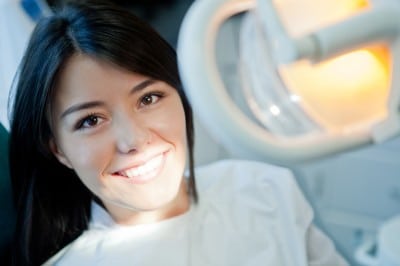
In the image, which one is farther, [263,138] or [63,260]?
[63,260]

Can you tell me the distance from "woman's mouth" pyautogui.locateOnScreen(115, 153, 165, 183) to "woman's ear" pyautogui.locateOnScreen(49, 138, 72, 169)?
101 millimetres

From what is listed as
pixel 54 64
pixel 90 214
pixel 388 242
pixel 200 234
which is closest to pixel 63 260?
pixel 90 214

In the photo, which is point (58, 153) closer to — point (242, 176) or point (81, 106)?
point (81, 106)

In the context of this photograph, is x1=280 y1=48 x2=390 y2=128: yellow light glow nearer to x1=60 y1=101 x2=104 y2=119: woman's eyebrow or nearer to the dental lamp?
the dental lamp

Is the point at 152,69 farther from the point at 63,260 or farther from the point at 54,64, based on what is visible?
the point at 63,260

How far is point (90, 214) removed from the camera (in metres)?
0.86

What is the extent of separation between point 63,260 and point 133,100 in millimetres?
299

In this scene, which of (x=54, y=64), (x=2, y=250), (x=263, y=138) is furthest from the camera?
(x=2, y=250)

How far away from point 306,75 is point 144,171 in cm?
32

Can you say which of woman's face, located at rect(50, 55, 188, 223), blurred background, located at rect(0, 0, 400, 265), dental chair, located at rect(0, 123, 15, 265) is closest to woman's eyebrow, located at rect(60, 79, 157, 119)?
woman's face, located at rect(50, 55, 188, 223)

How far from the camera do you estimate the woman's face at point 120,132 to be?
0.68 metres

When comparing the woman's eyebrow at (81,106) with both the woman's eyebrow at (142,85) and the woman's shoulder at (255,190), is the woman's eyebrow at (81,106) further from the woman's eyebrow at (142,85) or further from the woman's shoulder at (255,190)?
the woman's shoulder at (255,190)

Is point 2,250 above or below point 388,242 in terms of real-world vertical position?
above

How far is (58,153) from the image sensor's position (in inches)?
30.6
